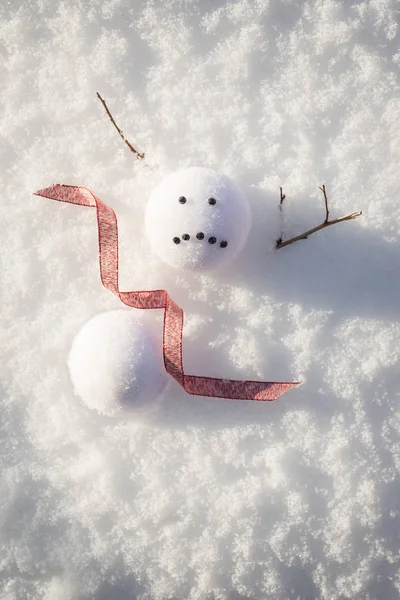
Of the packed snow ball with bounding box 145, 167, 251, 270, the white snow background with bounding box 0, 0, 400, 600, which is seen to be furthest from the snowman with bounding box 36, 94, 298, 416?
the white snow background with bounding box 0, 0, 400, 600

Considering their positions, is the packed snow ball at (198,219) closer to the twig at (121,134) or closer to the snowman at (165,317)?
the snowman at (165,317)

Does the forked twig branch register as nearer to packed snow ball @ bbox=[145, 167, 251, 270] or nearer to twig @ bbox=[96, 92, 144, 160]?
packed snow ball @ bbox=[145, 167, 251, 270]

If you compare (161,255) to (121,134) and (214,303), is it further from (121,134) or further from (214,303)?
(121,134)

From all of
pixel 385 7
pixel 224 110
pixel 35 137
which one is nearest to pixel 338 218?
pixel 224 110

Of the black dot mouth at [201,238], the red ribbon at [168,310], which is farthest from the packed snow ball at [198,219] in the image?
Result: the red ribbon at [168,310]

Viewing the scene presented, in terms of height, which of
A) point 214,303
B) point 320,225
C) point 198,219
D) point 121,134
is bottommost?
point 214,303

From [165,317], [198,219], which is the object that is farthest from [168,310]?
[198,219]
